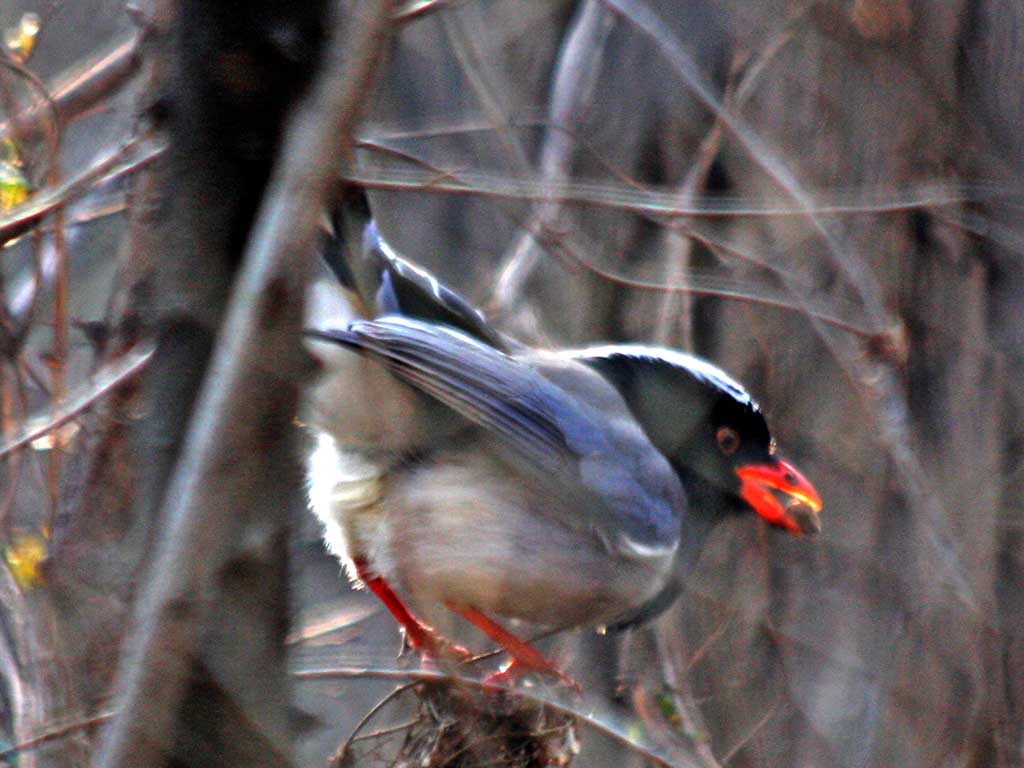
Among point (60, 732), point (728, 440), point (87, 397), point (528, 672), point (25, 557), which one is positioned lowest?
point (528, 672)

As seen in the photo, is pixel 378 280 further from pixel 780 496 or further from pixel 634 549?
pixel 780 496

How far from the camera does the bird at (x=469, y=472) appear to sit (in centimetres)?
328

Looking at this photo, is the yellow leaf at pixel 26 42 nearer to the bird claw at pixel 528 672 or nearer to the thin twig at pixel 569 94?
the thin twig at pixel 569 94

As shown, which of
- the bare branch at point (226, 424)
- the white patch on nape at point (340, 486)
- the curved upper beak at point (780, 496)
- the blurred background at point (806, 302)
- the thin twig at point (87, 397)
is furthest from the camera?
the blurred background at point (806, 302)

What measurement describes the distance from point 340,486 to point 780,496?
1260mm

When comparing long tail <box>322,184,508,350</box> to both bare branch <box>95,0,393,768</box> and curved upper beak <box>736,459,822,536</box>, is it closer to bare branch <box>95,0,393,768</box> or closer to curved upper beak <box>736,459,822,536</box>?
curved upper beak <box>736,459,822,536</box>

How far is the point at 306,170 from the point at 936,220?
4.31 metres

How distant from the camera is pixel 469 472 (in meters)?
3.35

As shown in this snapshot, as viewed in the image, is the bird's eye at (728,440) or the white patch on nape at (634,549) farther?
the bird's eye at (728,440)

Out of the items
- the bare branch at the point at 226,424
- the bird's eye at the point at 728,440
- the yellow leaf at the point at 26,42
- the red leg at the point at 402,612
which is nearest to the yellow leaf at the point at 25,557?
the red leg at the point at 402,612

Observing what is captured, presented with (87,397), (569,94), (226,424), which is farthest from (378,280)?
(569,94)

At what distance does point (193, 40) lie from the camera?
162 cm

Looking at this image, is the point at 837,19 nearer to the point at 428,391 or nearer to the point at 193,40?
the point at 428,391

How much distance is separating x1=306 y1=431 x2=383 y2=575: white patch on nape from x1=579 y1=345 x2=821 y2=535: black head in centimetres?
84
